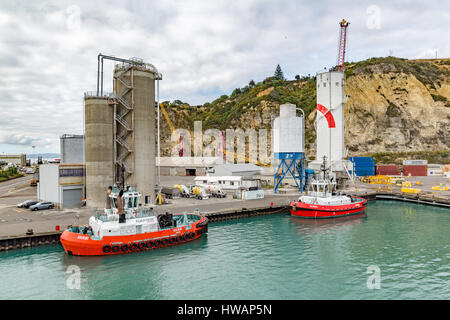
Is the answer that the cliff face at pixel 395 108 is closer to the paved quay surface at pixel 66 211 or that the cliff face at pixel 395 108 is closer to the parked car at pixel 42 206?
the paved quay surface at pixel 66 211

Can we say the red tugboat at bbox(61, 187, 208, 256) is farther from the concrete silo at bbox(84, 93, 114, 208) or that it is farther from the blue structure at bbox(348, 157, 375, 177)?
the blue structure at bbox(348, 157, 375, 177)

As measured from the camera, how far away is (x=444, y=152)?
3568 inches

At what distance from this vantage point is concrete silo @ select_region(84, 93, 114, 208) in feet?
133

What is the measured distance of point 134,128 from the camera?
136ft

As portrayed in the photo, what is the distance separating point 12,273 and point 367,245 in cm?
2775

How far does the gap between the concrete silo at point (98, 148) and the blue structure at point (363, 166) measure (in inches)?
2242

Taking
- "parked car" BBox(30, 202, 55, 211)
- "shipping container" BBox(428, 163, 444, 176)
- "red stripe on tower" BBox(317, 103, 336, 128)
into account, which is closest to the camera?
"parked car" BBox(30, 202, 55, 211)

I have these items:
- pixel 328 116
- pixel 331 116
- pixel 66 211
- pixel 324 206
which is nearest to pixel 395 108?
pixel 331 116

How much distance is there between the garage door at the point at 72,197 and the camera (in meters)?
39.9

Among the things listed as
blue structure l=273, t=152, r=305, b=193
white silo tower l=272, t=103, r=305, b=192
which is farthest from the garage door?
white silo tower l=272, t=103, r=305, b=192

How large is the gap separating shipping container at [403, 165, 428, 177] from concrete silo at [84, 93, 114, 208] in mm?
69606

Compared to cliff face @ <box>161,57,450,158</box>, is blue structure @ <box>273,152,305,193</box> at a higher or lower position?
lower
